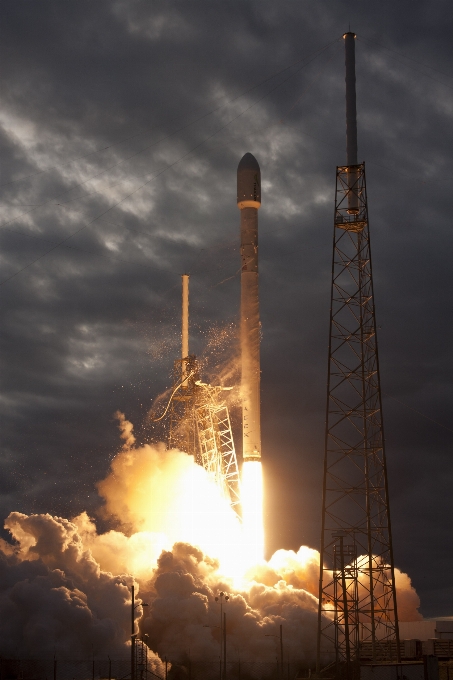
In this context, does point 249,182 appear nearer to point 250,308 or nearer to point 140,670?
point 250,308

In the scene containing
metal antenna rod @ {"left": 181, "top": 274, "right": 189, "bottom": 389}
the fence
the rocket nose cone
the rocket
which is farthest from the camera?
metal antenna rod @ {"left": 181, "top": 274, "right": 189, "bottom": 389}

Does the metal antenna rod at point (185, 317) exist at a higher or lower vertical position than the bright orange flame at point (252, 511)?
higher

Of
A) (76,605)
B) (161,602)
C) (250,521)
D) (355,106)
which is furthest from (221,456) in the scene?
(355,106)

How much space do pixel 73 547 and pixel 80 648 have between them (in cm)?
828

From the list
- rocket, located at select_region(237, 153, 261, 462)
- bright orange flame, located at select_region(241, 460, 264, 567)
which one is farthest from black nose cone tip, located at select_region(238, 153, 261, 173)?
bright orange flame, located at select_region(241, 460, 264, 567)

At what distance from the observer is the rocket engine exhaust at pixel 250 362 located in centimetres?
7175

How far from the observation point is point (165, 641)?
224 feet

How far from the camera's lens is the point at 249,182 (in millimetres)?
75000

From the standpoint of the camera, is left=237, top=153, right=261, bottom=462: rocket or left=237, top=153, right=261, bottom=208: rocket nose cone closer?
left=237, top=153, right=261, bottom=462: rocket

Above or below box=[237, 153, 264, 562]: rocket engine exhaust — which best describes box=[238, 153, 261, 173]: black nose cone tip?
above

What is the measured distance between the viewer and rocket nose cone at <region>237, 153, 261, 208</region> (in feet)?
245

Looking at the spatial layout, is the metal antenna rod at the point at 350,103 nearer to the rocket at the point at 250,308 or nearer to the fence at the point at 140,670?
the rocket at the point at 250,308

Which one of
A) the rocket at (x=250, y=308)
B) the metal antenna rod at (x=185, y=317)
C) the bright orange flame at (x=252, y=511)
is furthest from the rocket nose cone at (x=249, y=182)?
the bright orange flame at (x=252, y=511)

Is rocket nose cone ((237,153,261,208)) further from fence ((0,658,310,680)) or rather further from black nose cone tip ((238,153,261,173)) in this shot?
fence ((0,658,310,680))
